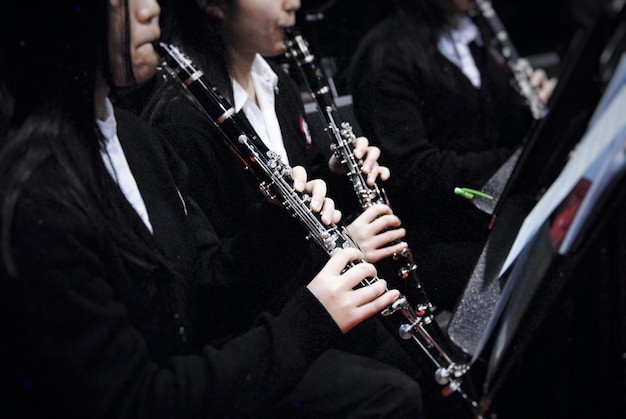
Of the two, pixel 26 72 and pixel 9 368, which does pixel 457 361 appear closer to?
pixel 9 368

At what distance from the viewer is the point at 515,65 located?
5.78 ft

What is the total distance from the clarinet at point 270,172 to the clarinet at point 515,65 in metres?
1.09

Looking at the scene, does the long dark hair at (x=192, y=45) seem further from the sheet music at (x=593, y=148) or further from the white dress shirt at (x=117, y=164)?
the sheet music at (x=593, y=148)

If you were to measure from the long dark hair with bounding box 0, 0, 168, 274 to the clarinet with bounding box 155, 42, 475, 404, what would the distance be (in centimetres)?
15

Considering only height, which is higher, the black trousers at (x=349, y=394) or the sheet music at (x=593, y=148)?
the sheet music at (x=593, y=148)

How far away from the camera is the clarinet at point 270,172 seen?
86cm

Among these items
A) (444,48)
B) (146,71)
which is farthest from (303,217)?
(444,48)

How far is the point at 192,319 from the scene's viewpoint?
86 centimetres

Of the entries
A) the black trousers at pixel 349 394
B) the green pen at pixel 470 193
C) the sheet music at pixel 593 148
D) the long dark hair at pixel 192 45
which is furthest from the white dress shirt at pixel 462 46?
the black trousers at pixel 349 394

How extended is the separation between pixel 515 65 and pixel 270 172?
1218 millimetres

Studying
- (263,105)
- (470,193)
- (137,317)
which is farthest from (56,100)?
(470,193)

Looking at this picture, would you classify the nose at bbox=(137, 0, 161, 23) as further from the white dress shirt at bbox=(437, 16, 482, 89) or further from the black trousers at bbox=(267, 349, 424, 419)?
the white dress shirt at bbox=(437, 16, 482, 89)

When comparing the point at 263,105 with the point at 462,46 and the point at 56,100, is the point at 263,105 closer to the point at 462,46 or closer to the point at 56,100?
the point at 56,100

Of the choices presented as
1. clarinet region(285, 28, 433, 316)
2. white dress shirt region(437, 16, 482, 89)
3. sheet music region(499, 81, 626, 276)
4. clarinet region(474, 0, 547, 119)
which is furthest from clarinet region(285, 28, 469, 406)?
clarinet region(474, 0, 547, 119)
